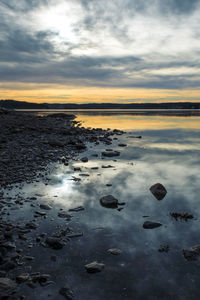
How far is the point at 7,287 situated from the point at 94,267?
1.85 metres

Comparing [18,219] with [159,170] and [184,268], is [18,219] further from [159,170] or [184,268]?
[159,170]

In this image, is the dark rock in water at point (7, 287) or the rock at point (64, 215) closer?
the dark rock in water at point (7, 287)

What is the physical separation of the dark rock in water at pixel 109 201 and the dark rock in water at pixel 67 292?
4221 millimetres

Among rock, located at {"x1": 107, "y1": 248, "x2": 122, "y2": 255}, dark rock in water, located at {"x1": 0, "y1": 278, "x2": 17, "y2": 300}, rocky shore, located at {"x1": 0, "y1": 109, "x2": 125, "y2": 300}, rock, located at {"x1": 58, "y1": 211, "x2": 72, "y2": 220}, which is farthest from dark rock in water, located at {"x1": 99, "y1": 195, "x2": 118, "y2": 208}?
dark rock in water, located at {"x1": 0, "y1": 278, "x2": 17, "y2": 300}

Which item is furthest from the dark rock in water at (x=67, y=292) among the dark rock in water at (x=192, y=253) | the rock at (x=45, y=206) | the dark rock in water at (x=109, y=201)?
the dark rock in water at (x=109, y=201)

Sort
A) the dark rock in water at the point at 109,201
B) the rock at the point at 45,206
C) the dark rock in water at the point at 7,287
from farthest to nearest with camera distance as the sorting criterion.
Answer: the dark rock in water at the point at 109,201
the rock at the point at 45,206
the dark rock in water at the point at 7,287

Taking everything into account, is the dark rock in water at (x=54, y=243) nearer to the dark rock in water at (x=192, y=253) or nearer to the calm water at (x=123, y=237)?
the calm water at (x=123, y=237)

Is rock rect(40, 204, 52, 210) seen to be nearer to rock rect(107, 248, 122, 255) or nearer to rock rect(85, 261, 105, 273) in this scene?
rock rect(107, 248, 122, 255)

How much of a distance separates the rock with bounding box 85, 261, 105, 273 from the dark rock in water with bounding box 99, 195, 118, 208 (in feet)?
11.3

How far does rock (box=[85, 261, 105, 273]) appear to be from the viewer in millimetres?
5073

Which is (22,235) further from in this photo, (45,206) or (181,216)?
(181,216)

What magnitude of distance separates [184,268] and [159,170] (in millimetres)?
8811

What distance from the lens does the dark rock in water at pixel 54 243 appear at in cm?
594

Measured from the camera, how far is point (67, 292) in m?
4.48
